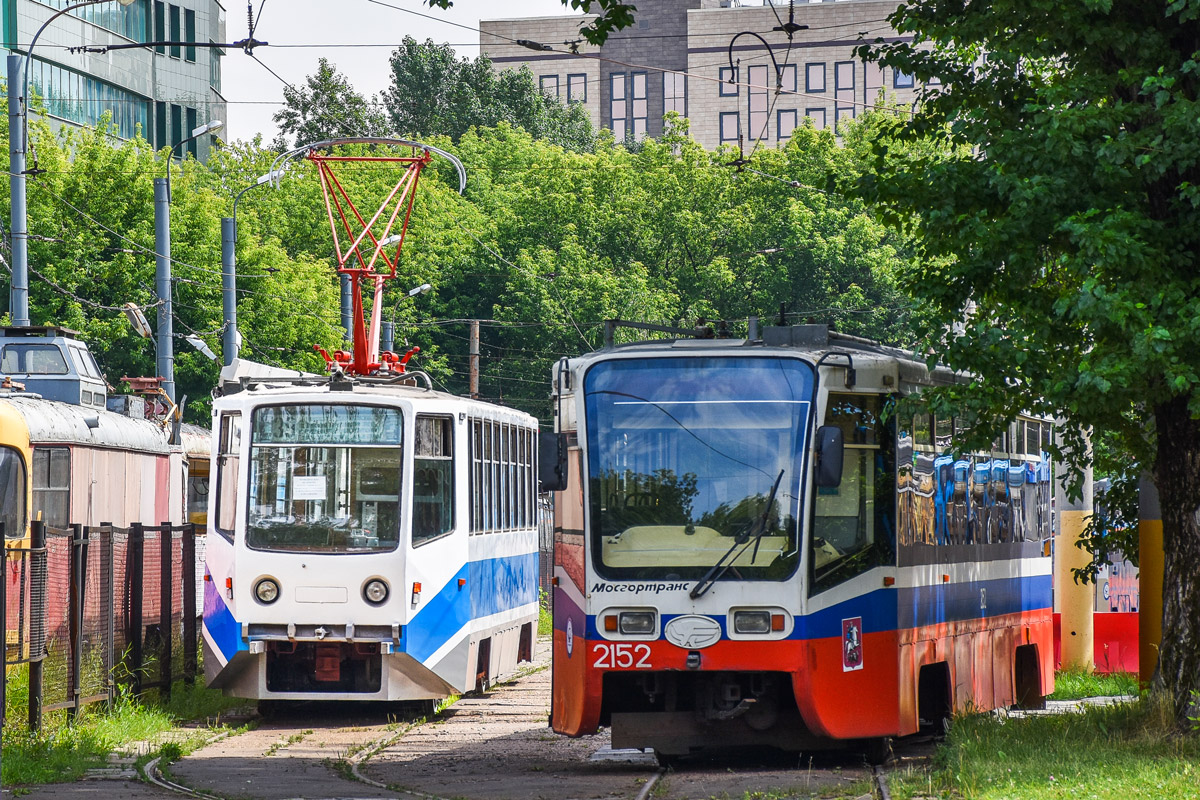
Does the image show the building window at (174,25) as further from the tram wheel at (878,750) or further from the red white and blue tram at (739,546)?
the tram wheel at (878,750)

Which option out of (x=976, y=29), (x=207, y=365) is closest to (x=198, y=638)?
(x=976, y=29)

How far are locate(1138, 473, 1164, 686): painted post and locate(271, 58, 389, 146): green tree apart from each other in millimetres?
61159

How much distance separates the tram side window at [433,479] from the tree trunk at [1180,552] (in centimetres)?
636

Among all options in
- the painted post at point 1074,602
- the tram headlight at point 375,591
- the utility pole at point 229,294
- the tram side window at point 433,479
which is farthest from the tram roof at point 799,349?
the utility pole at point 229,294

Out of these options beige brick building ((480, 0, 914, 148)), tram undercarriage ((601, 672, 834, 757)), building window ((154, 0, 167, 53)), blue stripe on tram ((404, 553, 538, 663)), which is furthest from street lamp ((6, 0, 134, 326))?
beige brick building ((480, 0, 914, 148))

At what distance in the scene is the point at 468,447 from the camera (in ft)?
55.3

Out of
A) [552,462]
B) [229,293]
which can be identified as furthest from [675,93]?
[552,462]

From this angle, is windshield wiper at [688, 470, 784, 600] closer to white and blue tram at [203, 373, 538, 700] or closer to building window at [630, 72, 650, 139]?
white and blue tram at [203, 373, 538, 700]

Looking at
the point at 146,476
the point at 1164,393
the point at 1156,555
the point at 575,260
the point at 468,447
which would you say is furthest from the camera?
the point at 575,260

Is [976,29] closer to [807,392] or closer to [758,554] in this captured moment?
[807,392]

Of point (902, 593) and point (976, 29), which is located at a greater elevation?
point (976, 29)

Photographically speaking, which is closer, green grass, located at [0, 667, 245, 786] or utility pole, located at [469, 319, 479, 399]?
green grass, located at [0, 667, 245, 786]

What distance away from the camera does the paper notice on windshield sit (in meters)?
16.0

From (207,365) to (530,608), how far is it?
955 inches
